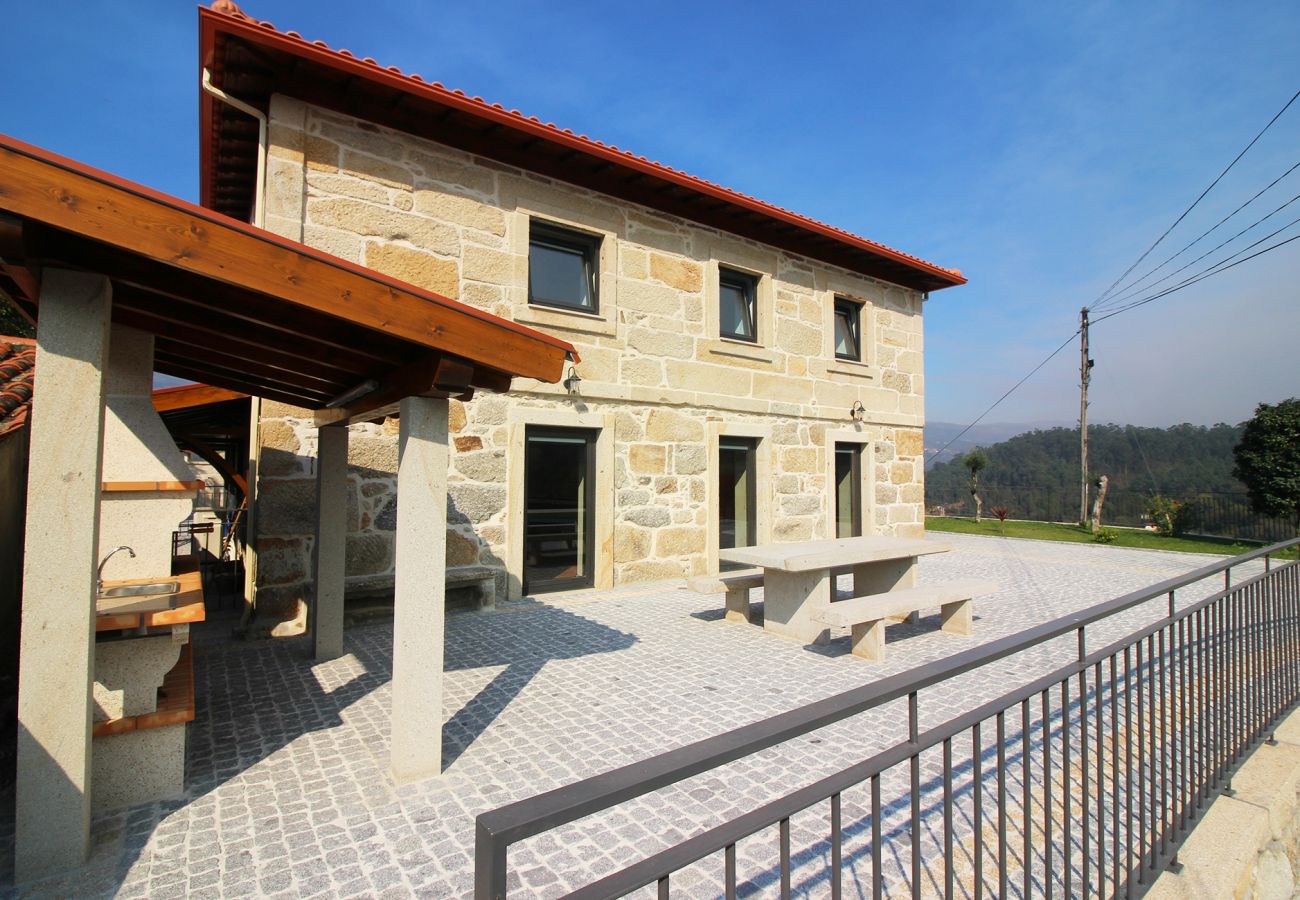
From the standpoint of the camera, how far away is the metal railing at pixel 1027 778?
108cm

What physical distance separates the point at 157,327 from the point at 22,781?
7.47 feet

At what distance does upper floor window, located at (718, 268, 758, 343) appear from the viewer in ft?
29.3

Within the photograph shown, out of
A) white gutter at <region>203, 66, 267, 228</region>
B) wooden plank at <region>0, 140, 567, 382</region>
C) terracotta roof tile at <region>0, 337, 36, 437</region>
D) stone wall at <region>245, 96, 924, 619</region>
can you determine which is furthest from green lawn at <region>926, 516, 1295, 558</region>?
terracotta roof tile at <region>0, 337, 36, 437</region>

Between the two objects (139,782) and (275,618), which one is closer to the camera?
(139,782)

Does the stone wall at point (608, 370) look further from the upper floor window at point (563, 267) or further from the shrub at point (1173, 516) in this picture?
the shrub at point (1173, 516)

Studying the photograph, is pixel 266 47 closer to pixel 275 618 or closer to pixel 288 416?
pixel 288 416

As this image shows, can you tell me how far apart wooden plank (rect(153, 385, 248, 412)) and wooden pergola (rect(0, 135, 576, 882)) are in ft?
9.98

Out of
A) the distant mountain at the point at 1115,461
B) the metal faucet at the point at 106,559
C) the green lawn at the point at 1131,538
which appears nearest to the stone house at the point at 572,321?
the metal faucet at the point at 106,559

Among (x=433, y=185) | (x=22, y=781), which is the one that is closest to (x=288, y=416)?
(x=433, y=185)

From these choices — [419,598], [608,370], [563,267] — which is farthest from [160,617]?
[563,267]

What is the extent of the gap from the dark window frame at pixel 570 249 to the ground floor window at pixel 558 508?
4.95ft

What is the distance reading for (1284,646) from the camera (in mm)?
4207

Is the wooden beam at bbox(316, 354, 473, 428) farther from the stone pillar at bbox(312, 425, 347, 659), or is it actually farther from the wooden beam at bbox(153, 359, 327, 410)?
the wooden beam at bbox(153, 359, 327, 410)

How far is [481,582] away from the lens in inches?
252
